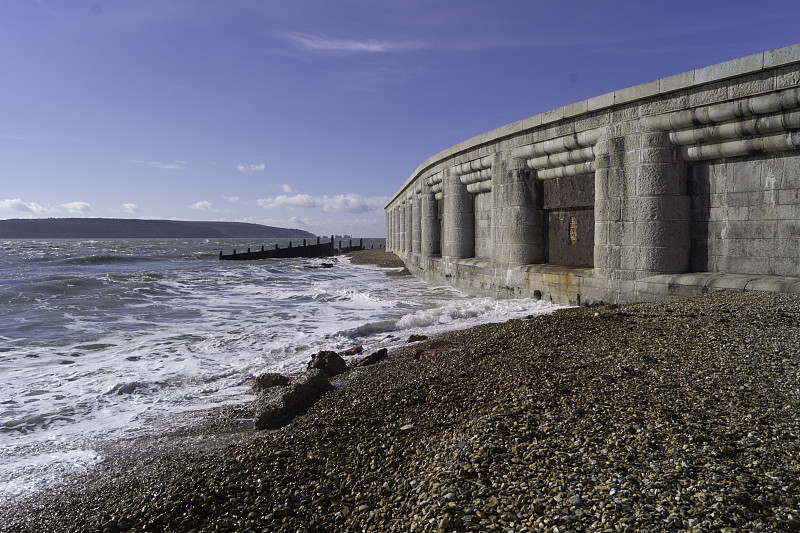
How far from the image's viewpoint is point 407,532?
2430mm

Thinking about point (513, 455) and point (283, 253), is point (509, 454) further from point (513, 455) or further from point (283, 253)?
point (283, 253)

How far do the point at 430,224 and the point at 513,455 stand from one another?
1623 centimetres

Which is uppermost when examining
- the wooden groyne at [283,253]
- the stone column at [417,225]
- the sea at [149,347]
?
the stone column at [417,225]

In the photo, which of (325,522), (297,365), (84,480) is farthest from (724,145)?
(84,480)

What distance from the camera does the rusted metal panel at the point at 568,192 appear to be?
9.79 m

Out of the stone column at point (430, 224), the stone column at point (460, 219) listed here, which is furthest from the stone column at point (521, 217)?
the stone column at point (430, 224)

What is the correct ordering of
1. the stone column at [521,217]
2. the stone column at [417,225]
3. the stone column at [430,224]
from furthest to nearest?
the stone column at [417,225]
the stone column at [430,224]
the stone column at [521,217]

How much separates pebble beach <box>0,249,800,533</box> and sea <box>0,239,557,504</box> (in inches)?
26.9

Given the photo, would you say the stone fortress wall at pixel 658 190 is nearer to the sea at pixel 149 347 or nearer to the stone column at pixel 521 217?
the stone column at pixel 521 217

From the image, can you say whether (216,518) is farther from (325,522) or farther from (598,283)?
(598,283)

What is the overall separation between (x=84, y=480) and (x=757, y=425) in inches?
199

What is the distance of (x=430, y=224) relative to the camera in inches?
743

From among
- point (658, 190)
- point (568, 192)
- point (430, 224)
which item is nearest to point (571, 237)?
point (568, 192)

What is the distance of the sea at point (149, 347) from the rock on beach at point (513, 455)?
2.84 ft
